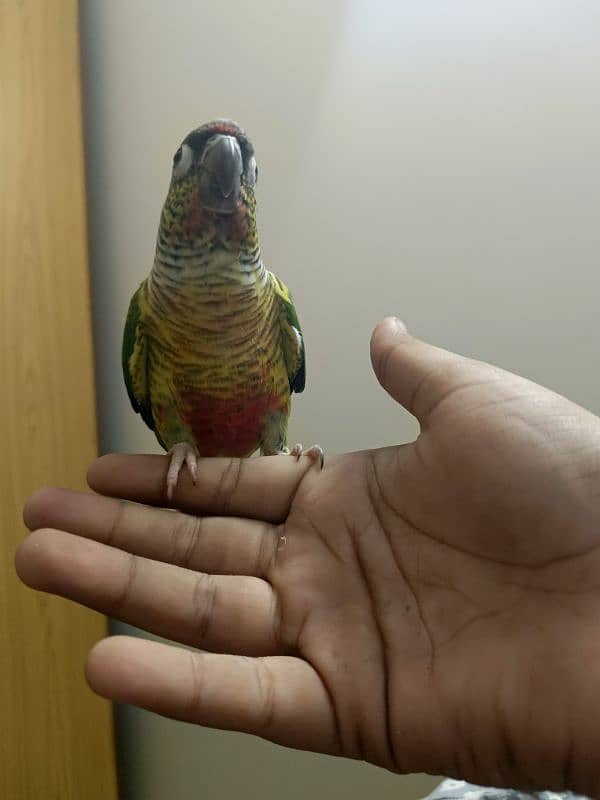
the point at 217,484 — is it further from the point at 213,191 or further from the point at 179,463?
the point at 213,191

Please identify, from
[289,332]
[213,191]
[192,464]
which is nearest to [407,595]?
[192,464]

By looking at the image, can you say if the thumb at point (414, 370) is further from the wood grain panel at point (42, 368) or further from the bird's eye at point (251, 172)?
the wood grain panel at point (42, 368)

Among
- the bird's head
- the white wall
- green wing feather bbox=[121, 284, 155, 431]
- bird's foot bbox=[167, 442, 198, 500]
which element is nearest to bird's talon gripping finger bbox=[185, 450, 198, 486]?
bird's foot bbox=[167, 442, 198, 500]

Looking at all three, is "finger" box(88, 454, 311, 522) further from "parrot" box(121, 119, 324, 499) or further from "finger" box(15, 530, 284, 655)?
"finger" box(15, 530, 284, 655)

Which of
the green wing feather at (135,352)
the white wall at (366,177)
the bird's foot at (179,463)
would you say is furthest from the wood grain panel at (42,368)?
the bird's foot at (179,463)

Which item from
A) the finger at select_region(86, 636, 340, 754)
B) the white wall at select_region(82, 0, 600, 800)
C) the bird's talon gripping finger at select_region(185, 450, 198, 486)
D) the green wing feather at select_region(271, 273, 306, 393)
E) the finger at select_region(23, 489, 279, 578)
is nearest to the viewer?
the finger at select_region(86, 636, 340, 754)

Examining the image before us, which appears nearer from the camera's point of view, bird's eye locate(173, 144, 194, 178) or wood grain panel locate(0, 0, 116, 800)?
bird's eye locate(173, 144, 194, 178)

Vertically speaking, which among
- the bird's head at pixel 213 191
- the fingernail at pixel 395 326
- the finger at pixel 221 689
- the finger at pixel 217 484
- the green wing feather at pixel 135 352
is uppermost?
the bird's head at pixel 213 191

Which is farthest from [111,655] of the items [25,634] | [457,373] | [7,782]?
[7,782]
